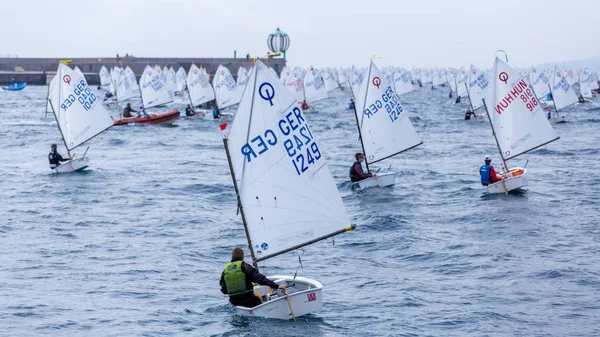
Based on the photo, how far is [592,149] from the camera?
162 ft

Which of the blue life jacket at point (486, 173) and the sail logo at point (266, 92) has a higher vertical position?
the sail logo at point (266, 92)

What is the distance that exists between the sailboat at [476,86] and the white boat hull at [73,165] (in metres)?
36.4

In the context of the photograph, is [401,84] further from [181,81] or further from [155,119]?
[155,119]

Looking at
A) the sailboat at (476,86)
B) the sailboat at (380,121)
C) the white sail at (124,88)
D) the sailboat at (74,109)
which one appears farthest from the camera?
the white sail at (124,88)

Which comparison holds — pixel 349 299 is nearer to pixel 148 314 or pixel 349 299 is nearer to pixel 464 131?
pixel 148 314

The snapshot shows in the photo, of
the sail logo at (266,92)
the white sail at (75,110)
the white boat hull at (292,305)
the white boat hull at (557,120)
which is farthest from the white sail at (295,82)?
the white boat hull at (292,305)

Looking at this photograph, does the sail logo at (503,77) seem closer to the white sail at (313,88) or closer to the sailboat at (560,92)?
the sailboat at (560,92)

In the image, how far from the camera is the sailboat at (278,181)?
18188mm

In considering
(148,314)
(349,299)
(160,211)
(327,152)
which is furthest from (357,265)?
(327,152)

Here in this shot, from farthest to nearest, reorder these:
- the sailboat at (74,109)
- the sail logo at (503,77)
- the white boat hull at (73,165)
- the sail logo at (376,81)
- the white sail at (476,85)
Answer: the white sail at (476,85) < the sailboat at (74,109) < the white boat hull at (73,165) < the sail logo at (376,81) < the sail logo at (503,77)

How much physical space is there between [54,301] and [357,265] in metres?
8.59

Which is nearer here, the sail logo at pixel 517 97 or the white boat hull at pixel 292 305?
the white boat hull at pixel 292 305

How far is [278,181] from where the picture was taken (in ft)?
61.9

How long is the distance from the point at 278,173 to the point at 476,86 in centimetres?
5549
